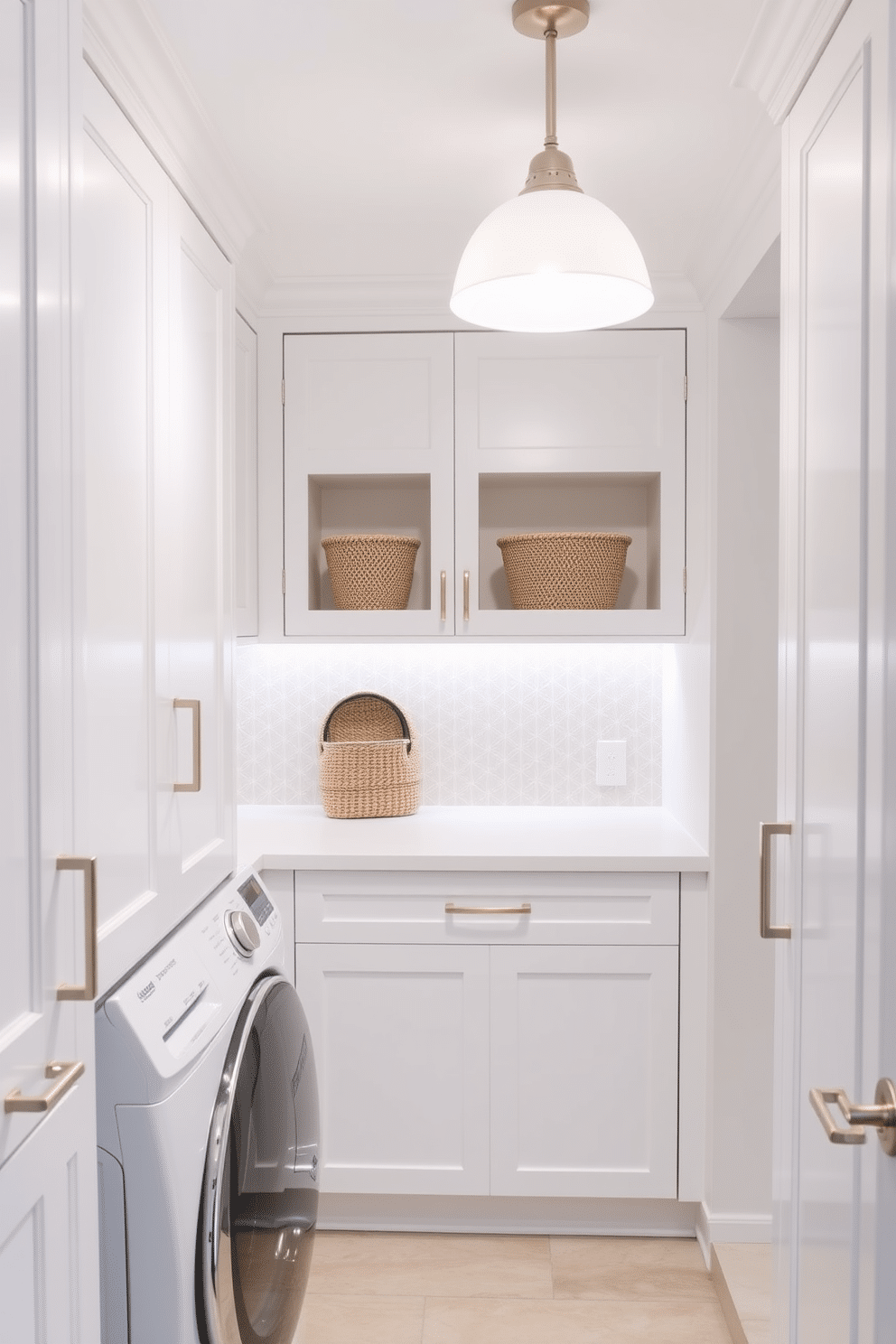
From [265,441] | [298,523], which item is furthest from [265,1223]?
[265,441]

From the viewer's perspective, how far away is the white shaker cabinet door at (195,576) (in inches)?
63.3

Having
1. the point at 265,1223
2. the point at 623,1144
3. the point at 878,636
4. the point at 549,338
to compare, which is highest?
the point at 549,338

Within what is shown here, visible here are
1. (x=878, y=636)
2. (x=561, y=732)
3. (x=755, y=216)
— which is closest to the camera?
(x=878, y=636)

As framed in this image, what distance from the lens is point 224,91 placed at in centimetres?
169

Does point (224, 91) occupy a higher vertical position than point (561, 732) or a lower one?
higher

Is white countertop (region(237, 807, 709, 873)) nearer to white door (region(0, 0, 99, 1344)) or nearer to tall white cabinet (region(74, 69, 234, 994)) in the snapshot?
tall white cabinet (region(74, 69, 234, 994))

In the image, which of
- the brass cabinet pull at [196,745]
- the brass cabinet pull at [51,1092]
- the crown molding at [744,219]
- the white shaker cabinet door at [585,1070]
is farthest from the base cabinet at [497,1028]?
the brass cabinet pull at [51,1092]

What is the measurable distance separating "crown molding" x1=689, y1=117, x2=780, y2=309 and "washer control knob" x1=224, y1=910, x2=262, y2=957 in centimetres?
156

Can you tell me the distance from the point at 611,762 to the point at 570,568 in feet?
2.24

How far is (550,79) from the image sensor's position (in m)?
1.54

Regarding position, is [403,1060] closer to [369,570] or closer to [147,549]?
[369,570]

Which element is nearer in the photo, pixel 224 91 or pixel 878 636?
pixel 878 636

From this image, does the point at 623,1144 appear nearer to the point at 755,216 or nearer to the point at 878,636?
the point at 878,636

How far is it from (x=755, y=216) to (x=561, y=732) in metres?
1.54
